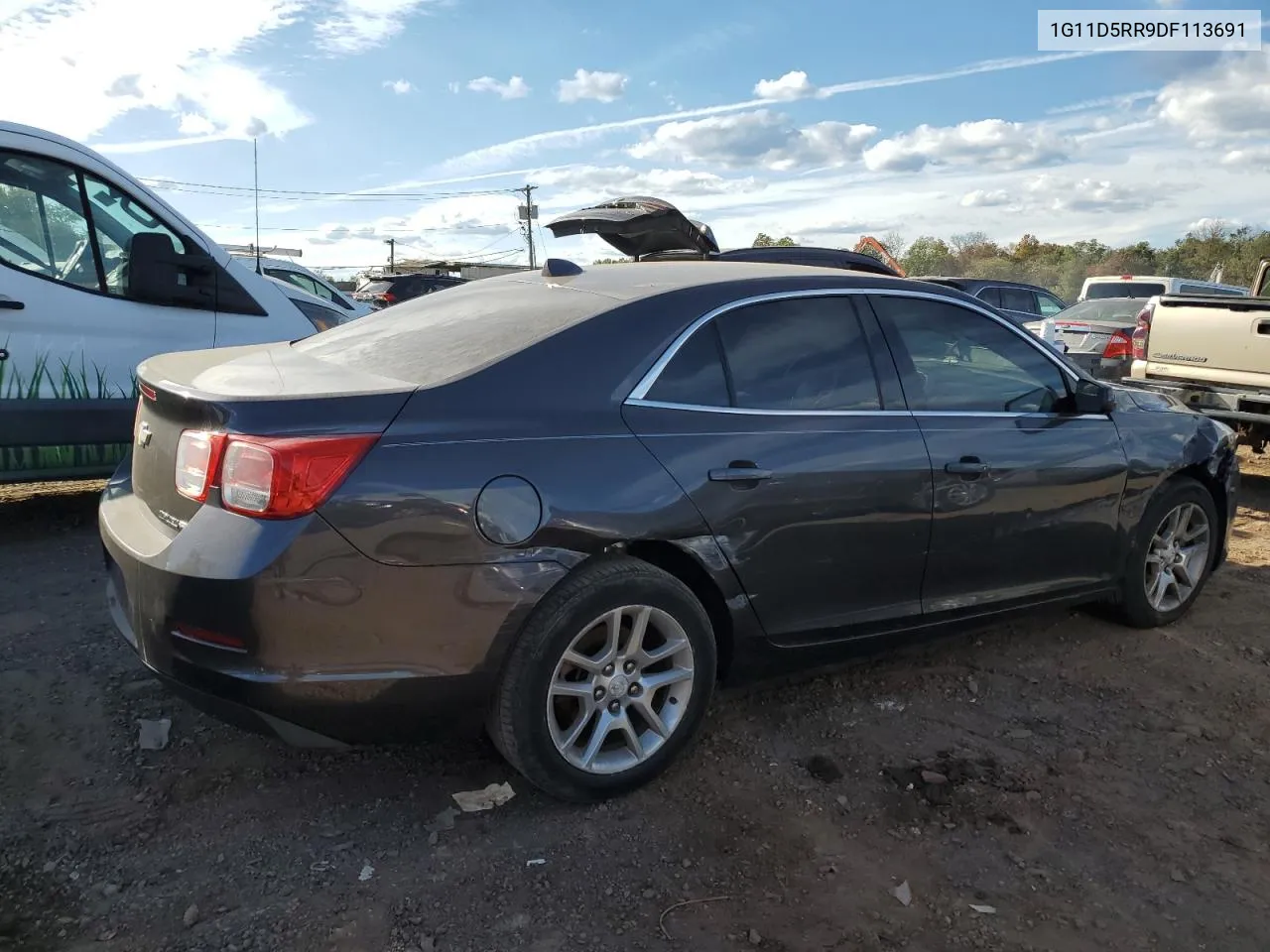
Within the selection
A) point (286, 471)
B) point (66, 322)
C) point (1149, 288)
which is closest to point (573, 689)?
point (286, 471)

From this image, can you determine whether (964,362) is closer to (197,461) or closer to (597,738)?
(597,738)

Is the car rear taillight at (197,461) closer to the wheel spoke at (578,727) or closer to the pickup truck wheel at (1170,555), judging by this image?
the wheel spoke at (578,727)

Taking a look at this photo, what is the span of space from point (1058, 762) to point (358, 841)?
2279mm

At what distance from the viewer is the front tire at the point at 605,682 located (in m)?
2.69

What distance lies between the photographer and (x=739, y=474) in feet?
9.80

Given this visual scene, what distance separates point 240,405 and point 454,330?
0.81m

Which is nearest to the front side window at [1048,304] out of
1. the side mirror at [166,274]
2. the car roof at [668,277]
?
the car roof at [668,277]

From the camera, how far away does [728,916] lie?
245 cm

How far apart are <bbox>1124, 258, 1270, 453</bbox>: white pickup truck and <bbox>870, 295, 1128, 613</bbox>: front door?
3604 mm

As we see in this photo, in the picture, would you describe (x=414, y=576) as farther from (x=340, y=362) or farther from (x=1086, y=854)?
(x=1086, y=854)

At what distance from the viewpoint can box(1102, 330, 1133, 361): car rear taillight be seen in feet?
34.4

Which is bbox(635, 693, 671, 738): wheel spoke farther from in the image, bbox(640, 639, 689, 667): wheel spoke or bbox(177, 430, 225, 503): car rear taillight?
bbox(177, 430, 225, 503): car rear taillight

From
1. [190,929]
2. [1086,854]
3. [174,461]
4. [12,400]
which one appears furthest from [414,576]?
[12,400]

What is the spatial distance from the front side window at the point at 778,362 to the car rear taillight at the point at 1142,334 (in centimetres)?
589
